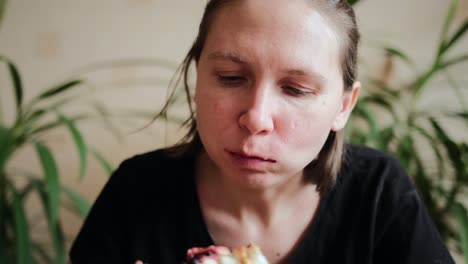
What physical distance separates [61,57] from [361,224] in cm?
107

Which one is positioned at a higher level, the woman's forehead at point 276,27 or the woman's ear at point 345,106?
the woman's forehead at point 276,27

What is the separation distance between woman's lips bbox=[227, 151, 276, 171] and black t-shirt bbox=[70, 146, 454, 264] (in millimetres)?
206

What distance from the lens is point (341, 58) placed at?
0.62m

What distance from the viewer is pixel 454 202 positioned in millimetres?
1003

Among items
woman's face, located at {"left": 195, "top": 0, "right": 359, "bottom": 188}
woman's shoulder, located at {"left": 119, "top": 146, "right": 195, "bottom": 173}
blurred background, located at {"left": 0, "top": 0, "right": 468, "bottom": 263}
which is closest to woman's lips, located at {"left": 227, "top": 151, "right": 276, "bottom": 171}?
woman's face, located at {"left": 195, "top": 0, "right": 359, "bottom": 188}

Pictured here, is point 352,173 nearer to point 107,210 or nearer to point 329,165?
point 329,165

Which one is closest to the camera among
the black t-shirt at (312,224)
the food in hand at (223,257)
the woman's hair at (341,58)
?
the food in hand at (223,257)

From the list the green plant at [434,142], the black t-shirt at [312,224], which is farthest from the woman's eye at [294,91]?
the green plant at [434,142]

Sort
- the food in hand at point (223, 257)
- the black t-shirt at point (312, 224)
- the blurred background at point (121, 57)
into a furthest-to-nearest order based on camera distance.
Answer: the blurred background at point (121, 57)
the black t-shirt at point (312, 224)
the food in hand at point (223, 257)

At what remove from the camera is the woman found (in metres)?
0.55

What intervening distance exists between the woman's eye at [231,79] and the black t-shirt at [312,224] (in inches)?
10.1

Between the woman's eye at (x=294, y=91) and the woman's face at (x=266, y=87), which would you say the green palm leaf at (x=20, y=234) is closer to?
the woman's face at (x=266, y=87)

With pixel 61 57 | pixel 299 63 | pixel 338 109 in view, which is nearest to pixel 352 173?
pixel 338 109

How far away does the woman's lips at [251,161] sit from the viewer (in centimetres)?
56
